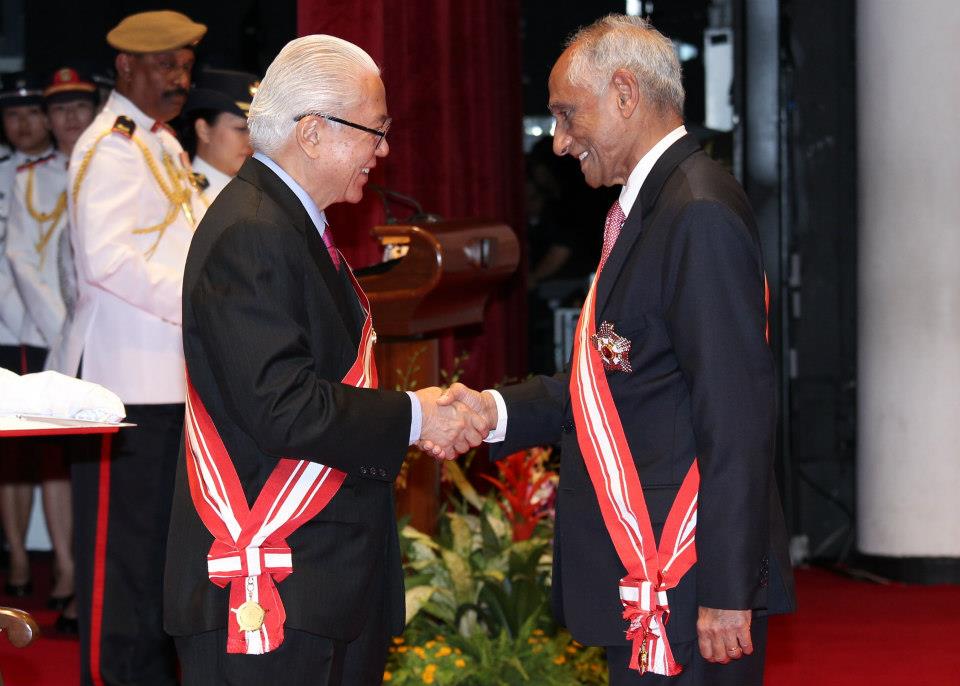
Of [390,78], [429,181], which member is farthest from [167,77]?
[429,181]

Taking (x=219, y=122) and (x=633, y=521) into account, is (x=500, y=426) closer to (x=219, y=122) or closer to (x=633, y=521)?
(x=633, y=521)

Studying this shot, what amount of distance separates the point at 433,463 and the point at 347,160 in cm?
150

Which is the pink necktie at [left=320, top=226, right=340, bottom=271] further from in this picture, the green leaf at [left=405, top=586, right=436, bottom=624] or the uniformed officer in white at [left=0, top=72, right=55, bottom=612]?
the uniformed officer in white at [left=0, top=72, right=55, bottom=612]

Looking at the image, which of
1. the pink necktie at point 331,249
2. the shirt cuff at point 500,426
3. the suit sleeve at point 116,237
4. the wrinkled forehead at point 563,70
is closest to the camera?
the pink necktie at point 331,249

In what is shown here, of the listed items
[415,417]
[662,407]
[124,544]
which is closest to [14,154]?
[124,544]

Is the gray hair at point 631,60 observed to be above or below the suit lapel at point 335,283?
above

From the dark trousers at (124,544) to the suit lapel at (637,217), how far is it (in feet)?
5.34

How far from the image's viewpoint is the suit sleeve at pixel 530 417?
2311 mm

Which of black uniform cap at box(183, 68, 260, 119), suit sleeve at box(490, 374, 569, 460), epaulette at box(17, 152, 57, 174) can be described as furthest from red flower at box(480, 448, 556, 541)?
epaulette at box(17, 152, 57, 174)

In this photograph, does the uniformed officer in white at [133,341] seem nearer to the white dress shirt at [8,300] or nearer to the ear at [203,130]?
the ear at [203,130]

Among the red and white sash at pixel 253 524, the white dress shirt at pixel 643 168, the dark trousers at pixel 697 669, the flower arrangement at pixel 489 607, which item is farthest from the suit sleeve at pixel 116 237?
the dark trousers at pixel 697 669

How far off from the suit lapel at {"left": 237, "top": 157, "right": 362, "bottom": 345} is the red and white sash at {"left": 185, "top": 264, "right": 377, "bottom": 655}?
222 mm

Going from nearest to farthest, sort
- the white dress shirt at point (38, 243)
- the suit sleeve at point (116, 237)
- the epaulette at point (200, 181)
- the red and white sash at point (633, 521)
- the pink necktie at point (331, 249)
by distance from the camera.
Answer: the red and white sash at point (633, 521) < the pink necktie at point (331, 249) < the suit sleeve at point (116, 237) < the epaulette at point (200, 181) < the white dress shirt at point (38, 243)

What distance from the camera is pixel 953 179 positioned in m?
4.86
